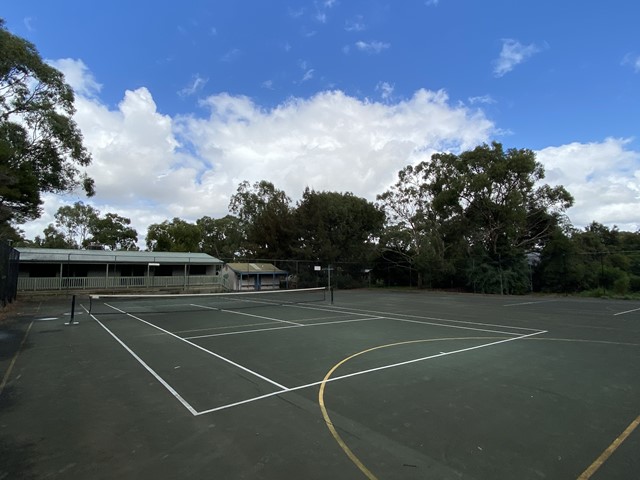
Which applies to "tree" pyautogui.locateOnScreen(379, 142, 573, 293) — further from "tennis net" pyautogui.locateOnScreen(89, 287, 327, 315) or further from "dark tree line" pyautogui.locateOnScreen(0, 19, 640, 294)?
"tennis net" pyautogui.locateOnScreen(89, 287, 327, 315)

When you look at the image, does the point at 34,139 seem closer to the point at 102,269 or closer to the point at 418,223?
the point at 102,269

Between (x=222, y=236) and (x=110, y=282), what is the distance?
3757 centimetres

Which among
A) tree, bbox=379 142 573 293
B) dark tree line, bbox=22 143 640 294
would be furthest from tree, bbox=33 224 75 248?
tree, bbox=379 142 573 293

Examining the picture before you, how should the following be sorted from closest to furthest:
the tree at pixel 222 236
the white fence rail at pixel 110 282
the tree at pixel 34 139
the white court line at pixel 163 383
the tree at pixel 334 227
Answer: the white court line at pixel 163 383
the tree at pixel 34 139
the white fence rail at pixel 110 282
the tree at pixel 334 227
the tree at pixel 222 236

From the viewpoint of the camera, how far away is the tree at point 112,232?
66.6 m

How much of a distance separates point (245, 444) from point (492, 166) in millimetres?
34543

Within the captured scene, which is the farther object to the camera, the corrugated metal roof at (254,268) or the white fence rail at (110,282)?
the corrugated metal roof at (254,268)

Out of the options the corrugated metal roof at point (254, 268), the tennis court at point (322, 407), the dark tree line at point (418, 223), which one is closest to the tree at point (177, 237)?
the dark tree line at point (418, 223)

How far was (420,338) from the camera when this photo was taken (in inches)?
419

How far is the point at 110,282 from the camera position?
31766mm

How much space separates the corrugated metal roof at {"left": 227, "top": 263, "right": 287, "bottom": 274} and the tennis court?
2889 centimetres

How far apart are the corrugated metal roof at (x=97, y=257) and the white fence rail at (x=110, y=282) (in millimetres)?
1479

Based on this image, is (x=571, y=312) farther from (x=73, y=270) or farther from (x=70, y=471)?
(x=73, y=270)

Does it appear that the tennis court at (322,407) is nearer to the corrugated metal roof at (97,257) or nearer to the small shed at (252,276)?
the corrugated metal roof at (97,257)
